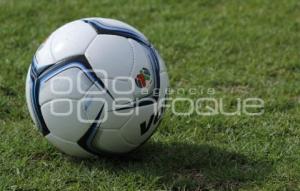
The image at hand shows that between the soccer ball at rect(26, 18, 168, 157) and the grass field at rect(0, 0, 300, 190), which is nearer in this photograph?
the soccer ball at rect(26, 18, 168, 157)

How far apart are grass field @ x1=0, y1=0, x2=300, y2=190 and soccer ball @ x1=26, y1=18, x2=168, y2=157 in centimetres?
23

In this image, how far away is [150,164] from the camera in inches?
168

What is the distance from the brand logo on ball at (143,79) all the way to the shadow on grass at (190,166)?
52 cm

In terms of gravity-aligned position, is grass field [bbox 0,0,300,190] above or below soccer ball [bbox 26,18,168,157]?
below

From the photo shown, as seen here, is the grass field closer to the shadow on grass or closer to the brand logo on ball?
the shadow on grass

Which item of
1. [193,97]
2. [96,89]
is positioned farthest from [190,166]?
[193,97]

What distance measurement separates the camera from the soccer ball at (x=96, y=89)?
13.1ft

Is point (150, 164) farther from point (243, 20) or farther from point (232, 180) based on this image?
point (243, 20)

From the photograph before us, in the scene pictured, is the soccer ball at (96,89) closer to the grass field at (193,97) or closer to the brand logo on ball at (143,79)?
the brand logo on ball at (143,79)

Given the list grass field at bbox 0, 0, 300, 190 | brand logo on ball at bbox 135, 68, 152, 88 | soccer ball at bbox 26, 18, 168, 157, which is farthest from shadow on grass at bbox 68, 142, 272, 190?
brand logo on ball at bbox 135, 68, 152, 88

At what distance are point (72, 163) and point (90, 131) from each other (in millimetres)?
341

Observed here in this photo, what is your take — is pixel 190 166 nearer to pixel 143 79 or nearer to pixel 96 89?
pixel 143 79

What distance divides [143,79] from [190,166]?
0.64 meters

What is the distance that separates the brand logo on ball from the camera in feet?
13.3
